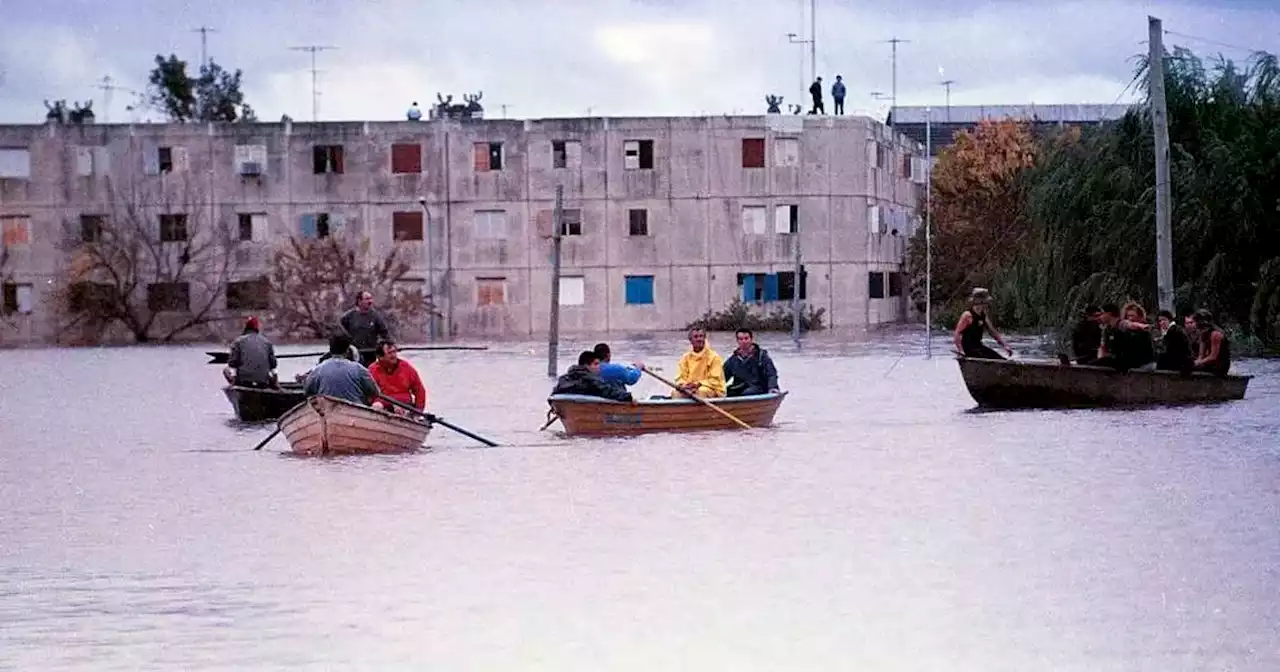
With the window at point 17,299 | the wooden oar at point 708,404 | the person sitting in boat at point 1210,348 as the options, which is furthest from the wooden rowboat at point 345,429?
the window at point 17,299

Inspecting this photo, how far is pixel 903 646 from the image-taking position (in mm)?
14773

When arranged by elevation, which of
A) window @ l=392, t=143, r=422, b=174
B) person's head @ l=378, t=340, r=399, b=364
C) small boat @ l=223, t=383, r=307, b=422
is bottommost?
small boat @ l=223, t=383, r=307, b=422

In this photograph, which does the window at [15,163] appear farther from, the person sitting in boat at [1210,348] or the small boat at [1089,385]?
the person sitting in boat at [1210,348]

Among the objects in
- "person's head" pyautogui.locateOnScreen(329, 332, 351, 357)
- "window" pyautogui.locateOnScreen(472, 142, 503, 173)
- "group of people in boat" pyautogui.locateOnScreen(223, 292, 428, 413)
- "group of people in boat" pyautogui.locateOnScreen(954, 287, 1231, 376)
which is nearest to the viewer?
"group of people in boat" pyautogui.locateOnScreen(223, 292, 428, 413)

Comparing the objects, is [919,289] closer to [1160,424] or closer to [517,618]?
[1160,424]

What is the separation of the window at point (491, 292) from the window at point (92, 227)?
12543mm

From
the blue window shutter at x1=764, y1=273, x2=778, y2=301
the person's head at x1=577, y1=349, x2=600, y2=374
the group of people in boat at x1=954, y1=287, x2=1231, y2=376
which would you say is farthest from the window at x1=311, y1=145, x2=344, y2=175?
the person's head at x1=577, y1=349, x2=600, y2=374

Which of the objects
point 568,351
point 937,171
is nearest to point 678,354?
point 568,351

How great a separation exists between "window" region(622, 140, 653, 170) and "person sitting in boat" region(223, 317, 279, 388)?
159 feet

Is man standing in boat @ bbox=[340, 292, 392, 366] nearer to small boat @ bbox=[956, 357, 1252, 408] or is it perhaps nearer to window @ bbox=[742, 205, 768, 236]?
small boat @ bbox=[956, 357, 1252, 408]

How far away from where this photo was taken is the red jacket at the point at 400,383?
29.5 m

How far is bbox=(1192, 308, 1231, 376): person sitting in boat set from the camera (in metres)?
35.3

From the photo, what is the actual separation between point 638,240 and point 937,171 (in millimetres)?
19353

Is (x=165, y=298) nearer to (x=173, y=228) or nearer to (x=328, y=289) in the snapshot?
(x=173, y=228)
